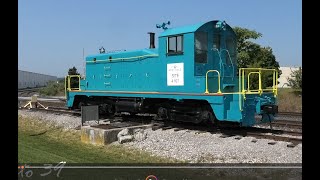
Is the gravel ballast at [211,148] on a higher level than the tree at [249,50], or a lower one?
lower

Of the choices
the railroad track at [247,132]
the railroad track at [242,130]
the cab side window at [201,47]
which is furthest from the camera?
the cab side window at [201,47]

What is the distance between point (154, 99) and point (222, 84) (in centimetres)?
278

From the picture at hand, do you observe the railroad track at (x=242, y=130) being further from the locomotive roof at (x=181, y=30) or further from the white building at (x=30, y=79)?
the white building at (x=30, y=79)

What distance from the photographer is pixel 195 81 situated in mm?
11445

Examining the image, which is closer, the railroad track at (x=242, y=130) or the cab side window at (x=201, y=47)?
the railroad track at (x=242, y=130)

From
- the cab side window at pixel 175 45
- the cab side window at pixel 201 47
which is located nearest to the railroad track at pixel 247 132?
the cab side window at pixel 201 47

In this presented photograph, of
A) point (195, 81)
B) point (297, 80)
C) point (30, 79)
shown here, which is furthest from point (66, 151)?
point (30, 79)

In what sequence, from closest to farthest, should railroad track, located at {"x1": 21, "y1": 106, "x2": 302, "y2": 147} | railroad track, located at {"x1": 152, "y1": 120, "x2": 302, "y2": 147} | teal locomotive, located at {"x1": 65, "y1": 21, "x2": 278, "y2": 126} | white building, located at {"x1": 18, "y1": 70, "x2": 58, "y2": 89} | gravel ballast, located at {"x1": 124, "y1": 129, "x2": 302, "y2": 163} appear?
gravel ballast, located at {"x1": 124, "y1": 129, "x2": 302, "y2": 163} → railroad track, located at {"x1": 152, "y1": 120, "x2": 302, "y2": 147} → railroad track, located at {"x1": 21, "y1": 106, "x2": 302, "y2": 147} → teal locomotive, located at {"x1": 65, "y1": 21, "x2": 278, "y2": 126} → white building, located at {"x1": 18, "y1": 70, "x2": 58, "y2": 89}

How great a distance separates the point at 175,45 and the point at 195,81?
1.42 meters

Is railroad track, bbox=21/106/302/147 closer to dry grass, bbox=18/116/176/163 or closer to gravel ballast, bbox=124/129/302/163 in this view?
gravel ballast, bbox=124/129/302/163

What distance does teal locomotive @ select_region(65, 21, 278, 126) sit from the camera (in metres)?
10.8

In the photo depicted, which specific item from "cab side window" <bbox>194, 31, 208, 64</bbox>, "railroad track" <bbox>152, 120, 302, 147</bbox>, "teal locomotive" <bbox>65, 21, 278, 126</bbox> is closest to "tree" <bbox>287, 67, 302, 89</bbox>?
A: "teal locomotive" <bbox>65, 21, 278, 126</bbox>

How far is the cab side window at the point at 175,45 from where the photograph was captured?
11781 millimetres
